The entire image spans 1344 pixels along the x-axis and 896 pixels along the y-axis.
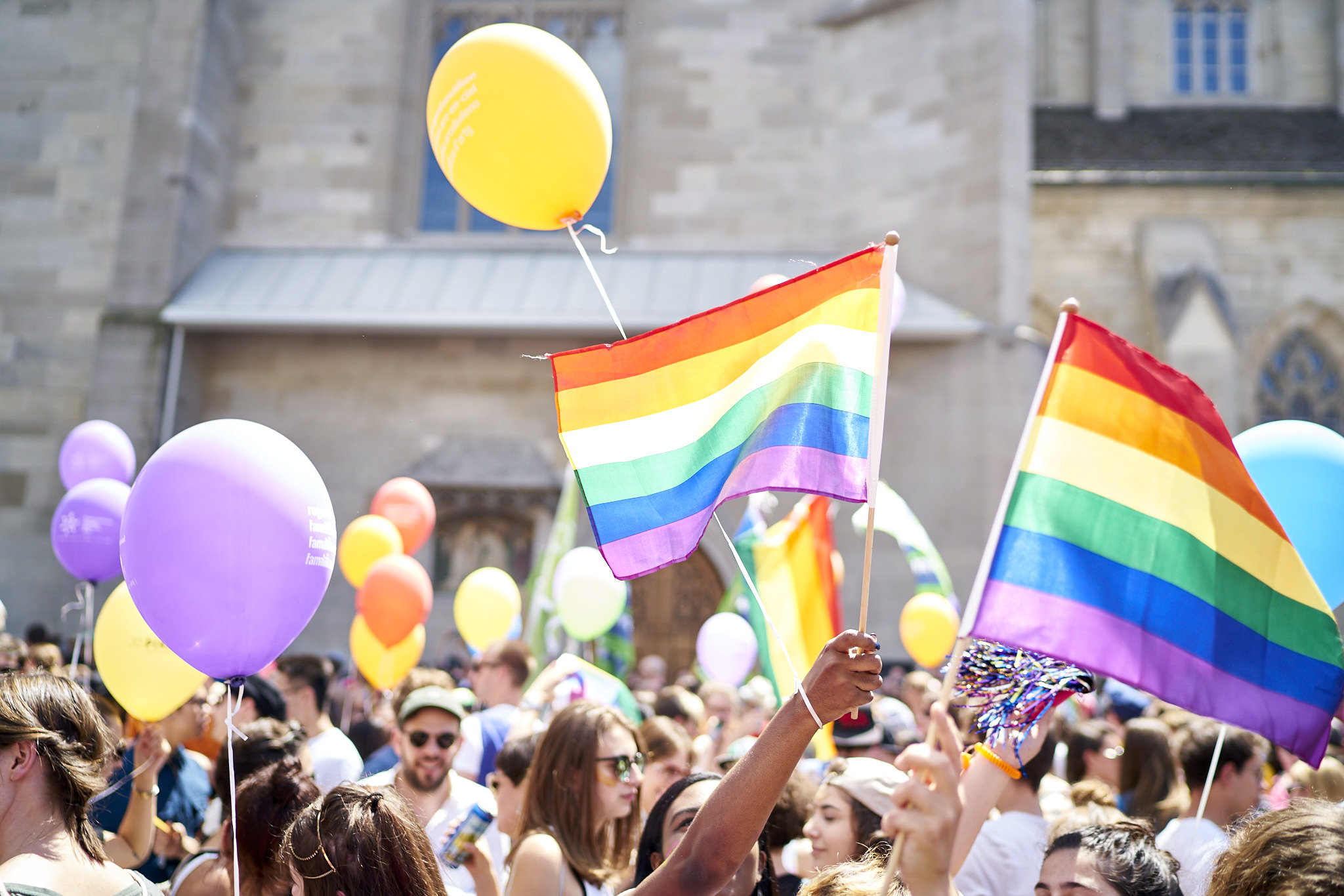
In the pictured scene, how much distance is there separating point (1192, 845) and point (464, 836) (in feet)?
7.37

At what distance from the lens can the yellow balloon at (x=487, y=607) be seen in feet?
24.2

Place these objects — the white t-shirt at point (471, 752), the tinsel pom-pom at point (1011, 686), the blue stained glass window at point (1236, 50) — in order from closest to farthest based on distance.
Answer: the tinsel pom-pom at point (1011, 686)
the white t-shirt at point (471, 752)
the blue stained glass window at point (1236, 50)

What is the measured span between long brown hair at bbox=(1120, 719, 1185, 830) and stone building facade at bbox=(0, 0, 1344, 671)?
6.89m

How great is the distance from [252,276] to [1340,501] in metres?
11.9

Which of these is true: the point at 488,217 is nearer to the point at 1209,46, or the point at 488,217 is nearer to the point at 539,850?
the point at 539,850

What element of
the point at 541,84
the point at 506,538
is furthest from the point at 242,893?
the point at 506,538

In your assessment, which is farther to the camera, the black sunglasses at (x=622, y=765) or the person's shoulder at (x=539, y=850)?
the black sunglasses at (x=622, y=765)

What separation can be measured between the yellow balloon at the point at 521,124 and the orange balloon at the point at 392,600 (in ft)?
11.0

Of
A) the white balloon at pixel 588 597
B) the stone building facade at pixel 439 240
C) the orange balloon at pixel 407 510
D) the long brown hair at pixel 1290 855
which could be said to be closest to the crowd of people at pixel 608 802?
the long brown hair at pixel 1290 855

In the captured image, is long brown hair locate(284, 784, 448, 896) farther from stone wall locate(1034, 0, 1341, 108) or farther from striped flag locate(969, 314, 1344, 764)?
stone wall locate(1034, 0, 1341, 108)

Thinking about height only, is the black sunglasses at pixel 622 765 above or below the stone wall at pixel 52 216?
below

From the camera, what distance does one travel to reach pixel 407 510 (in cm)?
841

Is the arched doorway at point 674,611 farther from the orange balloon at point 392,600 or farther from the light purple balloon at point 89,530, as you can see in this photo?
the light purple balloon at point 89,530

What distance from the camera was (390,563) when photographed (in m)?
6.37
